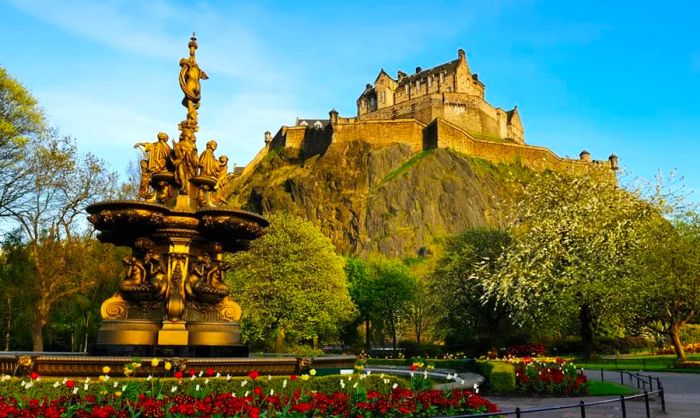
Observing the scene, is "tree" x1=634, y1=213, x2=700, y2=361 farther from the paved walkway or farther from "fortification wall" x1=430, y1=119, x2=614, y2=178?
"fortification wall" x1=430, y1=119, x2=614, y2=178

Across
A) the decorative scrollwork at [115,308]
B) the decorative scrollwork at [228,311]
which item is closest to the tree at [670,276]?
the decorative scrollwork at [228,311]

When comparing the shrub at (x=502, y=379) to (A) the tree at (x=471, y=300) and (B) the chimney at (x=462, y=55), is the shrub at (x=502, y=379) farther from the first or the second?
(B) the chimney at (x=462, y=55)

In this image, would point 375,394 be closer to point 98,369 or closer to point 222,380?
point 222,380

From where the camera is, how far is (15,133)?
2917cm

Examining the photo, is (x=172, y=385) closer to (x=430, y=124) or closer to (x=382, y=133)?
(x=382, y=133)

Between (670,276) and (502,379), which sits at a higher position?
(670,276)

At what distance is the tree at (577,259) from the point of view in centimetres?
3031

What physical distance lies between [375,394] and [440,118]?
3792 inches

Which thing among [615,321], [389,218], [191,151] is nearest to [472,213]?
[389,218]

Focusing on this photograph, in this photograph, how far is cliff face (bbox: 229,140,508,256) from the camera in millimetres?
86312

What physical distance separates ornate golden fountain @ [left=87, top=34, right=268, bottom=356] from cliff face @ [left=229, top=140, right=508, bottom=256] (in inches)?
2709

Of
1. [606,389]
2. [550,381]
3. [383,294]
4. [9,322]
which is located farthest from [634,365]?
[9,322]

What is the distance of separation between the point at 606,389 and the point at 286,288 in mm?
23657

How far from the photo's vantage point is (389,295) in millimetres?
52719
